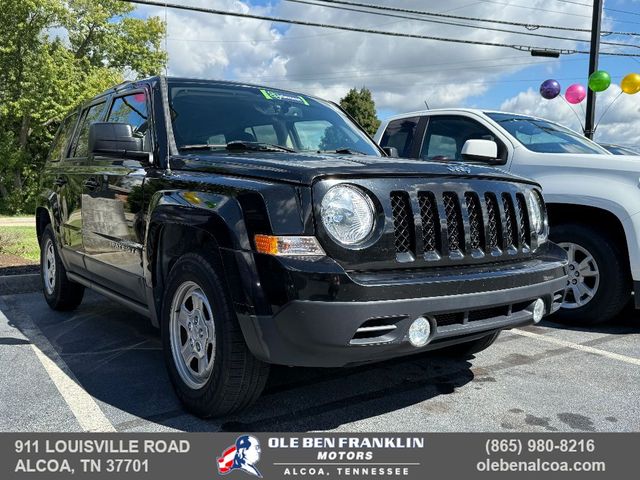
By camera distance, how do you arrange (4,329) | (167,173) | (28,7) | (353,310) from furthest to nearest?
(28,7), (4,329), (167,173), (353,310)

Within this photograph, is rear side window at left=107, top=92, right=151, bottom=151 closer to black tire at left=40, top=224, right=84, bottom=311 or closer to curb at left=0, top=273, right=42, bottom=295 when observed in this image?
black tire at left=40, top=224, right=84, bottom=311

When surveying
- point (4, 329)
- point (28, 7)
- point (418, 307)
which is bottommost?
point (4, 329)

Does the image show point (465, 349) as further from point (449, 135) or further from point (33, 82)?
point (33, 82)

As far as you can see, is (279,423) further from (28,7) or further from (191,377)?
(28,7)

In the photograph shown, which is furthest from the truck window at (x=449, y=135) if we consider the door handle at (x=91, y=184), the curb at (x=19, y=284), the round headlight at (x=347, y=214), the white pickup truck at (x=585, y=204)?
the curb at (x=19, y=284)

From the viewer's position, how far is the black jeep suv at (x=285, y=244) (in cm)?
242

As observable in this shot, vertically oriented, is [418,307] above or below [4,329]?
above

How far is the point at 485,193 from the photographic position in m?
3.01

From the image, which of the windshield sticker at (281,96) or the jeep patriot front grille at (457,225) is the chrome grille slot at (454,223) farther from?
the windshield sticker at (281,96)

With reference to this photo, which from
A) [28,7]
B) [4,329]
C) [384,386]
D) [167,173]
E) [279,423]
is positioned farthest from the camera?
[28,7]

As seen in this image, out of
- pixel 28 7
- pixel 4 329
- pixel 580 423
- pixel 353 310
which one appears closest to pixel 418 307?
pixel 353 310

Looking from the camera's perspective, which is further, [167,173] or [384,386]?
[384,386]

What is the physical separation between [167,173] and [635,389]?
10.1 feet
